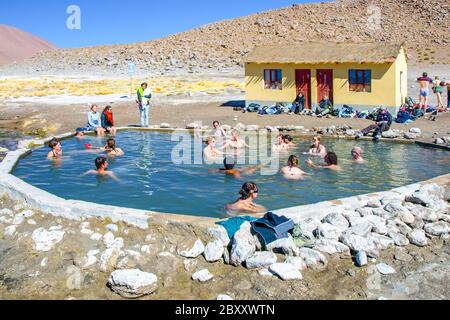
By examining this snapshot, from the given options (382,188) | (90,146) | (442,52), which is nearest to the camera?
(382,188)

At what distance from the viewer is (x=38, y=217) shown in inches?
352

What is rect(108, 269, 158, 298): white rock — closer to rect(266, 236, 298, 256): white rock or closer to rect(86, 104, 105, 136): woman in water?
rect(266, 236, 298, 256): white rock

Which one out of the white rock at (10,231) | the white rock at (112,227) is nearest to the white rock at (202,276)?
the white rock at (112,227)

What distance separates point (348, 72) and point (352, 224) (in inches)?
579

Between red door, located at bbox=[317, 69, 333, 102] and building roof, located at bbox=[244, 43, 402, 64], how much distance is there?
0.67 meters

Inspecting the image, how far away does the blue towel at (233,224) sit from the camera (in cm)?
774

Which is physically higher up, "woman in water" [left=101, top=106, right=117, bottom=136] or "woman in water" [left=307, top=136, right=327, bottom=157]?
"woman in water" [left=101, top=106, right=117, bottom=136]

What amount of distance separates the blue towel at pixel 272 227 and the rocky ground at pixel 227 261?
0.50 feet

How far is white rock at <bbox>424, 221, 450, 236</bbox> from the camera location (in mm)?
8078

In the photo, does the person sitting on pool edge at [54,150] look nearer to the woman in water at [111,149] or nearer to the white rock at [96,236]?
the woman in water at [111,149]

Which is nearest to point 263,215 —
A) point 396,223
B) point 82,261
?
point 396,223

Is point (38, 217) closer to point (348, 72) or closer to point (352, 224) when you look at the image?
point (352, 224)

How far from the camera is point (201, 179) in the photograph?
12.6m

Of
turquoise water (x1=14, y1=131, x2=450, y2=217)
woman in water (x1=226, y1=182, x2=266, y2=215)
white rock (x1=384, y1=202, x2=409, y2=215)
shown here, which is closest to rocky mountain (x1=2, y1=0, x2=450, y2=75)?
turquoise water (x1=14, y1=131, x2=450, y2=217)
